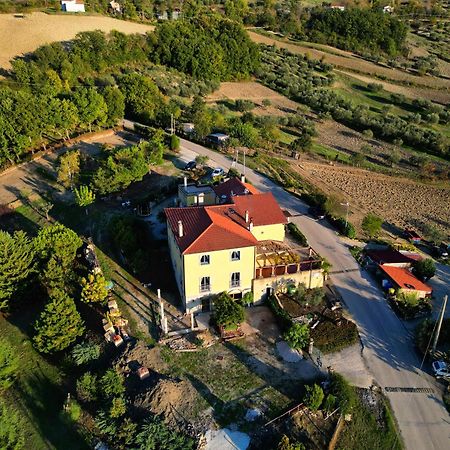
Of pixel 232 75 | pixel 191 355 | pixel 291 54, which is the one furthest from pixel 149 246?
pixel 291 54

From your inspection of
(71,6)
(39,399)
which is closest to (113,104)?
(39,399)

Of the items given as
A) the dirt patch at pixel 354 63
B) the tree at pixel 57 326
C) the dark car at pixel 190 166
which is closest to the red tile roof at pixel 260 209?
the tree at pixel 57 326

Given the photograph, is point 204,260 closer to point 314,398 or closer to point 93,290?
point 93,290

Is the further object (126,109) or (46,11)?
(46,11)

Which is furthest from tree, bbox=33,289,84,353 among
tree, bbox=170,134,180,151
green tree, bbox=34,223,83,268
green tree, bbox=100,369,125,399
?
tree, bbox=170,134,180,151

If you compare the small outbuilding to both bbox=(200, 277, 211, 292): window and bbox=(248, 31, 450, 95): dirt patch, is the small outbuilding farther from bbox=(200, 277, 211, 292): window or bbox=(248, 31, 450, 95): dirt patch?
bbox=(248, 31, 450, 95): dirt patch

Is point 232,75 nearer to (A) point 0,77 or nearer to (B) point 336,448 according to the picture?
(A) point 0,77
